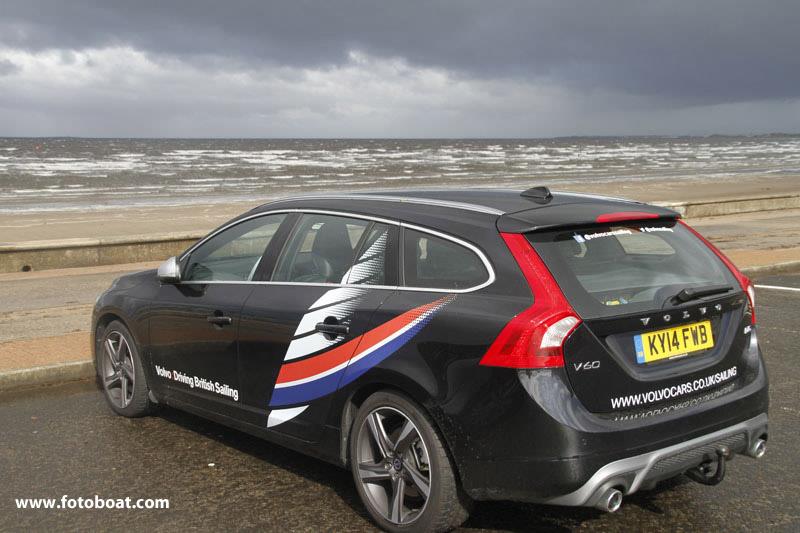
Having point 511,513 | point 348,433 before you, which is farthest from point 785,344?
point 348,433

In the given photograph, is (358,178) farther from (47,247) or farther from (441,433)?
(441,433)

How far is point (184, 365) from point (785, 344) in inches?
211

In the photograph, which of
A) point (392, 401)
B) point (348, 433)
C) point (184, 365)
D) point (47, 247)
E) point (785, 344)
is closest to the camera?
point (392, 401)

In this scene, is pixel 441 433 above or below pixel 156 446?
above

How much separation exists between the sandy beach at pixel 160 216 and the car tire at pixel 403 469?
14588mm

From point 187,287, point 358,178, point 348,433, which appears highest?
point 187,287

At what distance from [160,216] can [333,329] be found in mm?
24345

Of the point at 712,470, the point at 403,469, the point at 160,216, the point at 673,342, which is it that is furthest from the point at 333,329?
the point at 160,216

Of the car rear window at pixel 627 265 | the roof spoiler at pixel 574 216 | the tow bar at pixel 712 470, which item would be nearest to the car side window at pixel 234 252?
the roof spoiler at pixel 574 216

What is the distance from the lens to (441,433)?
3887mm

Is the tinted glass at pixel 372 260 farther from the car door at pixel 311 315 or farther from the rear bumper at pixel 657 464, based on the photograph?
the rear bumper at pixel 657 464

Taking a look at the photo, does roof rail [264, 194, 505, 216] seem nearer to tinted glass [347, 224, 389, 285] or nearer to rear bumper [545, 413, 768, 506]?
tinted glass [347, 224, 389, 285]

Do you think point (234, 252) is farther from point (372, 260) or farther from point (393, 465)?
point (393, 465)

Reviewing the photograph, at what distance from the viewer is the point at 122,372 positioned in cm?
611
